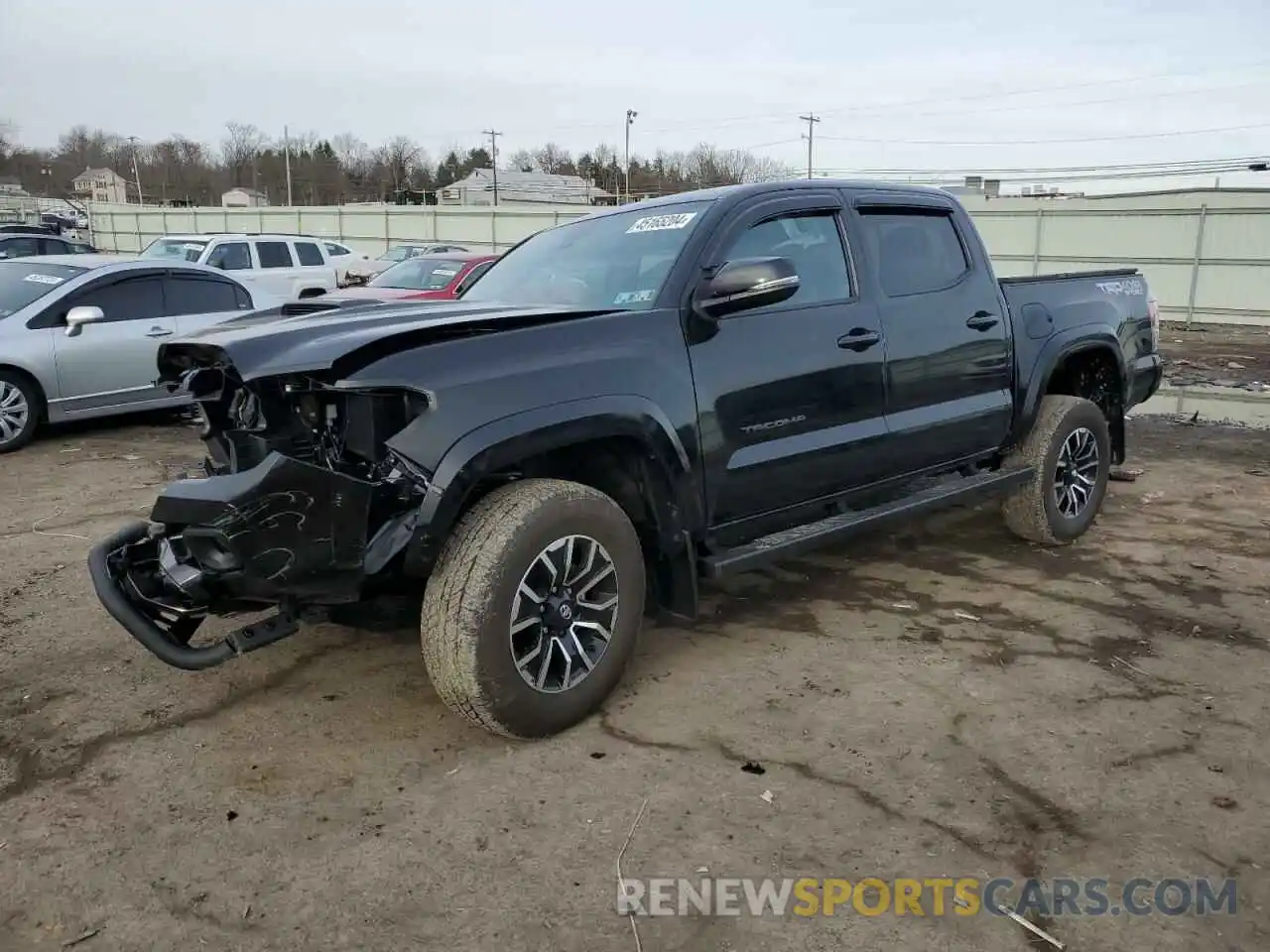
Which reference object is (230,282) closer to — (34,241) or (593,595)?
(593,595)

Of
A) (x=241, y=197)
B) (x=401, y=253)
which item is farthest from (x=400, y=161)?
(x=401, y=253)

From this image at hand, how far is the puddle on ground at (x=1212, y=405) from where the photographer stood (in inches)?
402

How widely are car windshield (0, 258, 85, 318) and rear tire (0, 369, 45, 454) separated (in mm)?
620

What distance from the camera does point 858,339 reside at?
169 inches

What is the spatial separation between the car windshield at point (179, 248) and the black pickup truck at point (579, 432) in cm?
1411

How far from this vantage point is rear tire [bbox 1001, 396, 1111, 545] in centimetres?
544

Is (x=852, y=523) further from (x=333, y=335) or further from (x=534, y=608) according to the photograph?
(x=333, y=335)

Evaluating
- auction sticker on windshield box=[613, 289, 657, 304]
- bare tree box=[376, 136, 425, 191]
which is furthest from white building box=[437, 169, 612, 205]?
auction sticker on windshield box=[613, 289, 657, 304]

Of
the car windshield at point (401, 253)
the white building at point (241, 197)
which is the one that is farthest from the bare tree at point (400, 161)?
the car windshield at point (401, 253)

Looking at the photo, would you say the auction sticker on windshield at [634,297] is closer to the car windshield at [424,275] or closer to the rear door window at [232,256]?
the car windshield at [424,275]

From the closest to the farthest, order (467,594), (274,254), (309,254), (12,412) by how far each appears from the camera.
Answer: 1. (467,594)
2. (12,412)
3. (274,254)
4. (309,254)

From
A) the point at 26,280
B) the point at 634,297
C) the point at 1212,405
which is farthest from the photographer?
the point at 1212,405

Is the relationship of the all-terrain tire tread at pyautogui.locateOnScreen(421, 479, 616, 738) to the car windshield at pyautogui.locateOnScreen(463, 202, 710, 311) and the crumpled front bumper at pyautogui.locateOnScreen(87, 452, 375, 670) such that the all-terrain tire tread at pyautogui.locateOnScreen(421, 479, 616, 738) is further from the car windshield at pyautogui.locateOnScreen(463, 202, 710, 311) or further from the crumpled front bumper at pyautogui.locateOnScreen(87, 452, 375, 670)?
the car windshield at pyautogui.locateOnScreen(463, 202, 710, 311)

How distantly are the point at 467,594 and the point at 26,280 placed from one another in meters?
7.63
